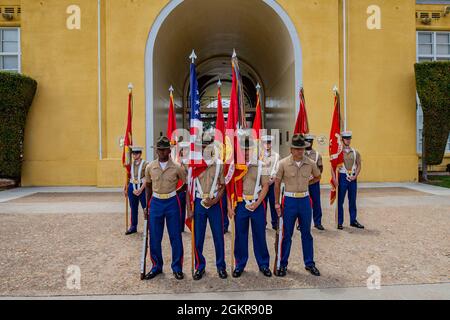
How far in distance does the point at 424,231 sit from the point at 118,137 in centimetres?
1048

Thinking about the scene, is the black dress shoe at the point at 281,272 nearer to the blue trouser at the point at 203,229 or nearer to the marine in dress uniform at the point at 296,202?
the marine in dress uniform at the point at 296,202

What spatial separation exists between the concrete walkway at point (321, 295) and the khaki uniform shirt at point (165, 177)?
1333 millimetres

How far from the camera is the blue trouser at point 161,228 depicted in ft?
14.8

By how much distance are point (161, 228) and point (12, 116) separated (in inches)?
440

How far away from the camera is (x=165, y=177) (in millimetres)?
4559

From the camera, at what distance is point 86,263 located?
505 centimetres

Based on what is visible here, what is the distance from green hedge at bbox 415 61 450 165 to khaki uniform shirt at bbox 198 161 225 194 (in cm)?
1153

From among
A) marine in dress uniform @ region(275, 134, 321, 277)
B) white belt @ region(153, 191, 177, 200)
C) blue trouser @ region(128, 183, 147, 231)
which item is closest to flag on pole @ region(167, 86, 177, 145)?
blue trouser @ region(128, 183, 147, 231)

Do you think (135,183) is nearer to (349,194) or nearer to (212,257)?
(212,257)

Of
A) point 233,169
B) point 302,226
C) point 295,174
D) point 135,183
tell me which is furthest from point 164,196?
point 135,183

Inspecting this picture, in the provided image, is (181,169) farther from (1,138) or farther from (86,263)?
(1,138)

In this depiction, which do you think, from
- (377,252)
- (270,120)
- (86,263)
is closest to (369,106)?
(270,120)

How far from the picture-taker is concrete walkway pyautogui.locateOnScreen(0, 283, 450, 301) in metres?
3.76

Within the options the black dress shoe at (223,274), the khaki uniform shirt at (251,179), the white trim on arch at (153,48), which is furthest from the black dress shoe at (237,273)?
the white trim on arch at (153,48)
